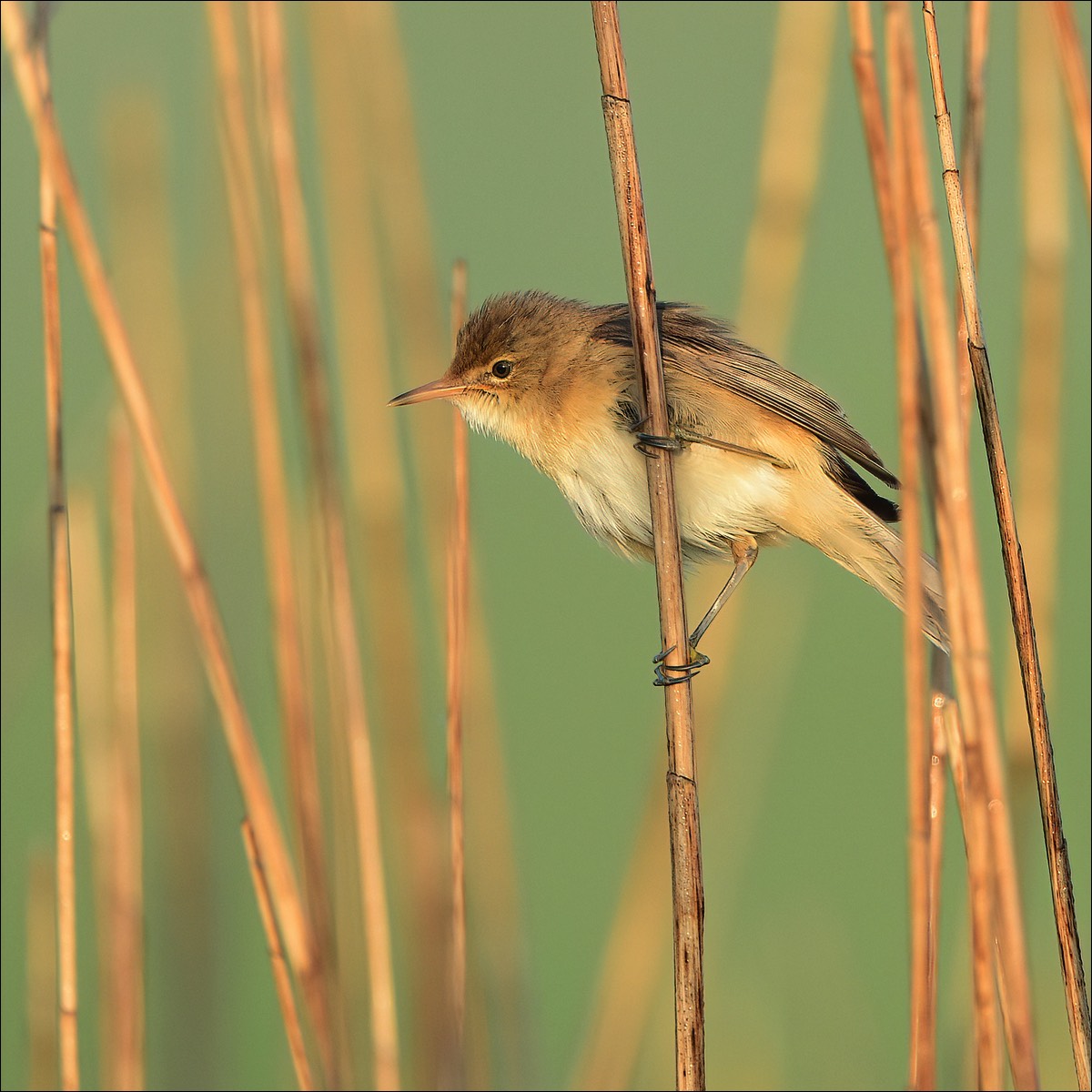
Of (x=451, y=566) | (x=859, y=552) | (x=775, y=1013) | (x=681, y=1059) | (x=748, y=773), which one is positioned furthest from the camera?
(x=775, y=1013)

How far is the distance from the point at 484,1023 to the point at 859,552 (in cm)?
107

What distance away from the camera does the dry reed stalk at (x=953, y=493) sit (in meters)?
1.01

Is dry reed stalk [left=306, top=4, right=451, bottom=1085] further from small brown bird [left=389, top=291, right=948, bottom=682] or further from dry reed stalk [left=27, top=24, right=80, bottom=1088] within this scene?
dry reed stalk [left=27, top=24, right=80, bottom=1088]

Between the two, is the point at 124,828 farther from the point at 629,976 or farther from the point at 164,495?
the point at 629,976

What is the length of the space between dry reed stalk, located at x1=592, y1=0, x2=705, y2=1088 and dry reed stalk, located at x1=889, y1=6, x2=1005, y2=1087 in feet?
1.05

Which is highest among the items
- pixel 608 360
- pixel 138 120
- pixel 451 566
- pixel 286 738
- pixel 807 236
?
pixel 138 120

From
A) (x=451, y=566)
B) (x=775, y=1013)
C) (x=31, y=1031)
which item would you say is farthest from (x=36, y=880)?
(x=775, y=1013)

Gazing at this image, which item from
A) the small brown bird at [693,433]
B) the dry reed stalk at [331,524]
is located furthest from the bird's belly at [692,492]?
the dry reed stalk at [331,524]

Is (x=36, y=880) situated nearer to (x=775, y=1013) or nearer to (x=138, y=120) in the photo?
A: (x=138, y=120)

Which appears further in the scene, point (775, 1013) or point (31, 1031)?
point (775, 1013)

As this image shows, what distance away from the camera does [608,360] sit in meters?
1.89

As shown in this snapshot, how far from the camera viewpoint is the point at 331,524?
1655mm

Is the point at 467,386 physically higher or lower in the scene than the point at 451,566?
higher

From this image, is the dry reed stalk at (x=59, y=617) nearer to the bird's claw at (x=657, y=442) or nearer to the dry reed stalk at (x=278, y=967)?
the dry reed stalk at (x=278, y=967)
